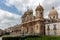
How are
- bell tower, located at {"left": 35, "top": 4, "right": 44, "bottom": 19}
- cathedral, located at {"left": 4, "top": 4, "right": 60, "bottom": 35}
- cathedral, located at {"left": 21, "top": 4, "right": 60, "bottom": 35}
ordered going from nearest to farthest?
cathedral, located at {"left": 4, "top": 4, "right": 60, "bottom": 35} < cathedral, located at {"left": 21, "top": 4, "right": 60, "bottom": 35} < bell tower, located at {"left": 35, "top": 4, "right": 44, "bottom": 19}

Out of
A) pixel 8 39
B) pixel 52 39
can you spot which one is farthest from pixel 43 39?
pixel 8 39

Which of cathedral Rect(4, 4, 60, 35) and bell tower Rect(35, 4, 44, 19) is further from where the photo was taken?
bell tower Rect(35, 4, 44, 19)

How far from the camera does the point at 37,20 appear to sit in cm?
7438

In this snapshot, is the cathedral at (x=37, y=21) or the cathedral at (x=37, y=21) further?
the cathedral at (x=37, y=21)

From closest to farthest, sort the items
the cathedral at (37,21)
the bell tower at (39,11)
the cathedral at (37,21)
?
1. the cathedral at (37,21)
2. the cathedral at (37,21)
3. the bell tower at (39,11)

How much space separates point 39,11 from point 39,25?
21.5 ft

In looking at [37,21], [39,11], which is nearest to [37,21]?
[37,21]

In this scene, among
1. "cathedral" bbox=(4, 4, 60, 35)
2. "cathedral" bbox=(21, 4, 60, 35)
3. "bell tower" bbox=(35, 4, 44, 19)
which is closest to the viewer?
"cathedral" bbox=(4, 4, 60, 35)

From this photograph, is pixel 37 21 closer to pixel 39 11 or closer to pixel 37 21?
pixel 37 21

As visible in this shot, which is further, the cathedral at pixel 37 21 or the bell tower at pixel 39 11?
the bell tower at pixel 39 11

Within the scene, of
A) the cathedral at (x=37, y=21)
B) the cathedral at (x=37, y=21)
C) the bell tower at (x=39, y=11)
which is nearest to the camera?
the cathedral at (x=37, y=21)

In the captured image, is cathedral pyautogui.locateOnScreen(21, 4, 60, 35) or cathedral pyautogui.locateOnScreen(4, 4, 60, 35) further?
cathedral pyautogui.locateOnScreen(21, 4, 60, 35)

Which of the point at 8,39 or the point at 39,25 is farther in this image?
the point at 39,25

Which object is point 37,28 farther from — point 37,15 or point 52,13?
point 52,13
